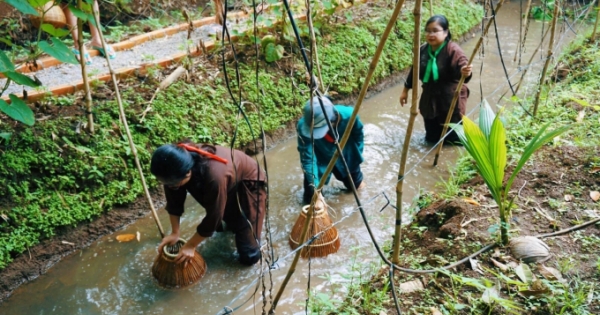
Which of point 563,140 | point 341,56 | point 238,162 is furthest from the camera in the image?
point 341,56

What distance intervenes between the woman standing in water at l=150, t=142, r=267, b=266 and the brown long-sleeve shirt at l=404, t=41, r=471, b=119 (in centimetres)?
258

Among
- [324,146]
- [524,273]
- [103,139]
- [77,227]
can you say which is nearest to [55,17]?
[103,139]

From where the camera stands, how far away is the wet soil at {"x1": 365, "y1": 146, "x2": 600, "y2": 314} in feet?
8.91

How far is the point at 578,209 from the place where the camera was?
10.7 ft

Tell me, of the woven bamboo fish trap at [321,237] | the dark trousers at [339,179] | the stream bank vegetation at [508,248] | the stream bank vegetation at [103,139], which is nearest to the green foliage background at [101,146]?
the stream bank vegetation at [103,139]

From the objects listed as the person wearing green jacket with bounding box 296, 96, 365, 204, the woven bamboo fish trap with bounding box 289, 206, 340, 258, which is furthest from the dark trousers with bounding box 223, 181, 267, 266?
the person wearing green jacket with bounding box 296, 96, 365, 204

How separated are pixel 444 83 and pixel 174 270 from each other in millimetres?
3602

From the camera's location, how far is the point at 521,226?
3133 millimetres

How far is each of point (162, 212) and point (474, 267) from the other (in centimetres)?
310

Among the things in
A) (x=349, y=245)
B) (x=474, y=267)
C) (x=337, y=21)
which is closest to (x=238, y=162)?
(x=349, y=245)

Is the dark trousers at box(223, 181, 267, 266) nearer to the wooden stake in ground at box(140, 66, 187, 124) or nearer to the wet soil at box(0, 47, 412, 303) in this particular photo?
the wet soil at box(0, 47, 412, 303)

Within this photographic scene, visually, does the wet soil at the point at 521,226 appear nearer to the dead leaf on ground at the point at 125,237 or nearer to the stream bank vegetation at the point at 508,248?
the stream bank vegetation at the point at 508,248

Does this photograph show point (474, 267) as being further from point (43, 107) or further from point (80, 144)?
point (43, 107)

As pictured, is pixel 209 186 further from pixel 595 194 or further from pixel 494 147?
pixel 595 194
